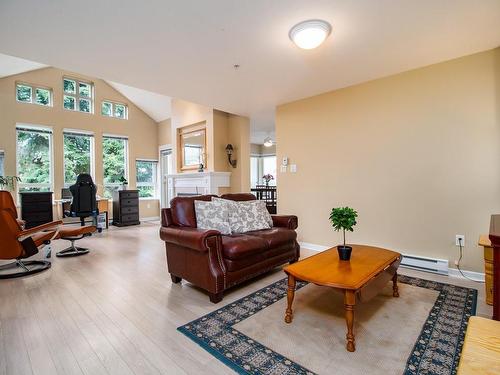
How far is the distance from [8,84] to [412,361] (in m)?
7.73

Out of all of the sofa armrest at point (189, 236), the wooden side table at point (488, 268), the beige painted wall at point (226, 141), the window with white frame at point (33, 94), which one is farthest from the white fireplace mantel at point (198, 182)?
the wooden side table at point (488, 268)

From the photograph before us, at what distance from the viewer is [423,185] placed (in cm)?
304

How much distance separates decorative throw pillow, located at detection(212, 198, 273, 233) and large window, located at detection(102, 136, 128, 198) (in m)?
4.98

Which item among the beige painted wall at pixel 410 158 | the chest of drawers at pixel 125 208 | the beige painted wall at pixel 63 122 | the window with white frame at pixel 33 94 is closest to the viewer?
the beige painted wall at pixel 410 158

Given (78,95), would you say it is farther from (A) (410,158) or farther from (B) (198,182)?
(A) (410,158)

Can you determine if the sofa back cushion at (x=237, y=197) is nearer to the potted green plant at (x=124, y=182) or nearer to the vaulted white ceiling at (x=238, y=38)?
the vaulted white ceiling at (x=238, y=38)

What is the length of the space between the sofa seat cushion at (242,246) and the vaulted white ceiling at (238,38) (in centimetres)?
192

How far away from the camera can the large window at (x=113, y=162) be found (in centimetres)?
674

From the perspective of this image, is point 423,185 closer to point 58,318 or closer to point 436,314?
point 436,314

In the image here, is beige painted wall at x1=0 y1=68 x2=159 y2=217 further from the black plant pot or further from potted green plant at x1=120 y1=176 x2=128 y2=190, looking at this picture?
the black plant pot

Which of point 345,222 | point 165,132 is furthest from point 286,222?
point 165,132

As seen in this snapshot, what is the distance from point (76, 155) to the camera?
6254mm

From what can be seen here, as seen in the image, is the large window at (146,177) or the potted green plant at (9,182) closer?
the potted green plant at (9,182)

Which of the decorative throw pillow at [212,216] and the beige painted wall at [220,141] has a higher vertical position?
the beige painted wall at [220,141]
